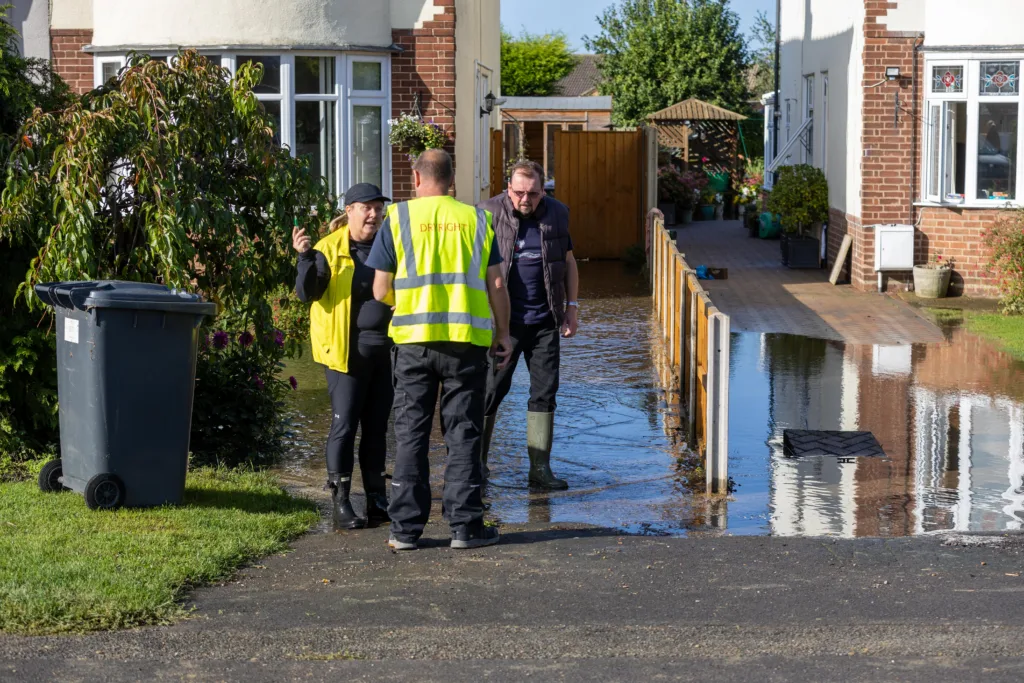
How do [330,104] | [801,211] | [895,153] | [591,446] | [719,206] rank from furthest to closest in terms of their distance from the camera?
[719,206] < [801,211] < [895,153] < [330,104] < [591,446]

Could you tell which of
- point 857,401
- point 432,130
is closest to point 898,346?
point 857,401

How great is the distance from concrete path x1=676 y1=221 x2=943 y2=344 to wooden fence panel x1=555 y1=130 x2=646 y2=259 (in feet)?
3.95

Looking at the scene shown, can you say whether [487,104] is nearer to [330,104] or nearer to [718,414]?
[330,104]

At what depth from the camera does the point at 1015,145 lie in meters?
16.3

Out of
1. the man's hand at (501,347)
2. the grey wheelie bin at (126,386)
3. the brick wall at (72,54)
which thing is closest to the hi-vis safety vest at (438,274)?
the man's hand at (501,347)

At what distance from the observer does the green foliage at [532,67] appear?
6656cm

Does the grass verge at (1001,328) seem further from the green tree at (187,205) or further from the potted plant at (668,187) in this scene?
the potted plant at (668,187)

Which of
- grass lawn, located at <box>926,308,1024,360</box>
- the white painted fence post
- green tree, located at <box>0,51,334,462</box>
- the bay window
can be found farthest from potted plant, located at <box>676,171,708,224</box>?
the white painted fence post

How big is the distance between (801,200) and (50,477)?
1467 cm

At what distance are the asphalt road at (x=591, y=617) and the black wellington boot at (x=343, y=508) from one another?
0.14 m

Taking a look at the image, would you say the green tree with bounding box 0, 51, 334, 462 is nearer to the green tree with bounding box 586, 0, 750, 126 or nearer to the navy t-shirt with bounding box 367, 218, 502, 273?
the navy t-shirt with bounding box 367, 218, 502, 273

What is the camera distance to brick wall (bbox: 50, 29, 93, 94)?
52.1 feet

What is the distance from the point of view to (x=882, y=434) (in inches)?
374

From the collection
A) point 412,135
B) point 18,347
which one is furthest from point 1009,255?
point 18,347
